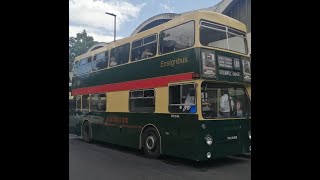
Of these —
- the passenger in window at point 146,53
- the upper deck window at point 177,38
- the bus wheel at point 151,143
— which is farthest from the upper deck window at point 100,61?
the bus wheel at point 151,143

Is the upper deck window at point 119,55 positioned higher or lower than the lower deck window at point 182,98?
higher

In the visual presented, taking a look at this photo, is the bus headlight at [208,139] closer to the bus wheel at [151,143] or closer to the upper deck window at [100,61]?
the bus wheel at [151,143]

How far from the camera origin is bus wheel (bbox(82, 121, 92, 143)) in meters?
12.6

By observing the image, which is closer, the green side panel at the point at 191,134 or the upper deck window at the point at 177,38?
the green side panel at the point at 191,134

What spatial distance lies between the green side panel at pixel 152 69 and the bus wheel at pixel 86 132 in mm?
1634

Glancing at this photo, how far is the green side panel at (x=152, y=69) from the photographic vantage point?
7.83 m

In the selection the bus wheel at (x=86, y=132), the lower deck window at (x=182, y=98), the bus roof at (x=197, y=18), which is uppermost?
the bus roof at (x=197, y=18)

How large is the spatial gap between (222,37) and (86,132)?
706cm

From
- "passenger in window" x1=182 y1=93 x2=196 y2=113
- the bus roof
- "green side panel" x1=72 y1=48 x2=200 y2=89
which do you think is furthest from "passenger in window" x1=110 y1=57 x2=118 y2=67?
"passenger in window" x1=182 y1=93 x2=196 y2=113

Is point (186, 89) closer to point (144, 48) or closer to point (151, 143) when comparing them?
point (151, 143)

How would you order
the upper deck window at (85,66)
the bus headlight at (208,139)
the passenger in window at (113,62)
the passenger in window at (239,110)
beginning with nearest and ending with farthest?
the bus headlight at (208,139) < the passenger in window at (239,110) < the passenger in window at (113,62) < the upper deck window at (85,66)
